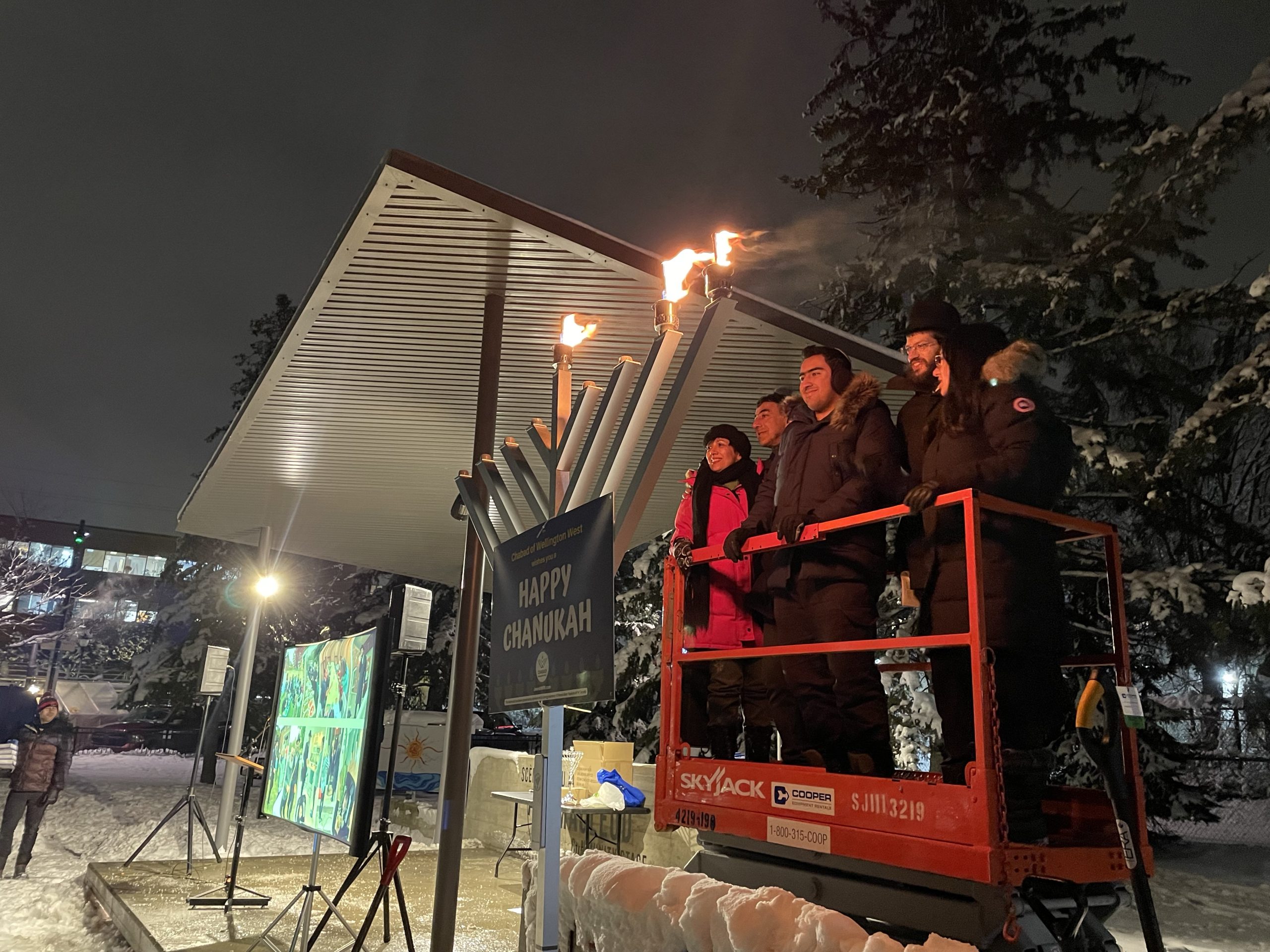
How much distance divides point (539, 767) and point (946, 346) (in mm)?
2443

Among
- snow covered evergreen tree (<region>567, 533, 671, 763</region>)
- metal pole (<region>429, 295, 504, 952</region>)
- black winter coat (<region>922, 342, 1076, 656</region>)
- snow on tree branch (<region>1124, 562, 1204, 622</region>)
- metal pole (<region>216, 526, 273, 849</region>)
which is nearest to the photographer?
black winter coat (<region>922, 342, 1076, 656</region>)

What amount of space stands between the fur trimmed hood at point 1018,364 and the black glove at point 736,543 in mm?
1317

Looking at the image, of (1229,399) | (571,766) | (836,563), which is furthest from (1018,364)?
(571,766)

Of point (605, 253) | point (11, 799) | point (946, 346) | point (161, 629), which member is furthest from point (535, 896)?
point (161, 629)

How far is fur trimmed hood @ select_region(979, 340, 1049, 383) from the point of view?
11.7 feet

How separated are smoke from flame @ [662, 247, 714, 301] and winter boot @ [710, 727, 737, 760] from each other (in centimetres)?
231

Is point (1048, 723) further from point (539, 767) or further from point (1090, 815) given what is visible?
point (539, 767)

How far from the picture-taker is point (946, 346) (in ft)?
12.4

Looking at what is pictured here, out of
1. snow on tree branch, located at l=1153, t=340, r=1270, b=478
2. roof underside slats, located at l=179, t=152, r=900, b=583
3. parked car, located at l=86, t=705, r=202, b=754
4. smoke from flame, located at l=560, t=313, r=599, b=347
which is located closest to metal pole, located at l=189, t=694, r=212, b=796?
roof underside slats, located at l=179, t=152, r=900, b=583

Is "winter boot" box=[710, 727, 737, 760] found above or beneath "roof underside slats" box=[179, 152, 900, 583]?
beneath

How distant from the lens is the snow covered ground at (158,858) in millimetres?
7562

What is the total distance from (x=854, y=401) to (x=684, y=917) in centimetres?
239

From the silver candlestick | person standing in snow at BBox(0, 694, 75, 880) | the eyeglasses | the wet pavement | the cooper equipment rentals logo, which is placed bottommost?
the wet pavement

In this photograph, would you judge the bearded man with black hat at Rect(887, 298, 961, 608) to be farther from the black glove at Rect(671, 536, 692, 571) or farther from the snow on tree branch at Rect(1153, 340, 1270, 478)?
the snow on tree branch at Rect(1153, 340, 1270, 478)
